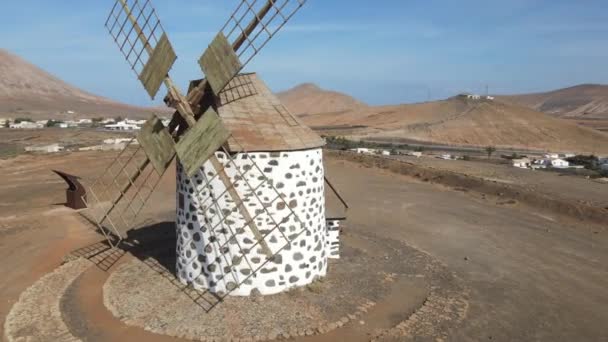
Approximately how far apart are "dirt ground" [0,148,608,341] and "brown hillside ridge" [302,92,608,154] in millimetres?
51283

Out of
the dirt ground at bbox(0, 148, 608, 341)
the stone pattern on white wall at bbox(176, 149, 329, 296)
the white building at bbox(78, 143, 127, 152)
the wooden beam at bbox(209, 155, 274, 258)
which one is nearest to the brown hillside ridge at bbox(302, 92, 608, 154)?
the white building at bbox(78, 143, 127, 152)

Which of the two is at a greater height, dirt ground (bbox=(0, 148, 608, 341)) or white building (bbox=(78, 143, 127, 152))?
white building (bbox=(78, 143, 127, 152))

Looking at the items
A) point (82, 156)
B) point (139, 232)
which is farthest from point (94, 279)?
point (82, 156)

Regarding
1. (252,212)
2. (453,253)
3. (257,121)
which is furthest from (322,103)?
(252,212)

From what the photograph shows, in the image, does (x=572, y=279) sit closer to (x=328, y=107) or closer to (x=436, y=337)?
(x=436, y=337)

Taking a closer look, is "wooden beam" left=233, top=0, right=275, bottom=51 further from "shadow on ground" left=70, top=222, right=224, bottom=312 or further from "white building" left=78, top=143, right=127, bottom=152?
"white building" left=78, top=143, right=127, bottom=152

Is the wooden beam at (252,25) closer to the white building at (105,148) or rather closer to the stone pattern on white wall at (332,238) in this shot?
the stone pattern on white wall at (332,238)

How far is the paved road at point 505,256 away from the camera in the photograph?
37.7 feet

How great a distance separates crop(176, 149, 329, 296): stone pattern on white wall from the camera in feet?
39.0

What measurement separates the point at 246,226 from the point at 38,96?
151 m

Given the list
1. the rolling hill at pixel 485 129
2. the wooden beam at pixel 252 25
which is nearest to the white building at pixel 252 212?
the wooden beam at pixel 252 25

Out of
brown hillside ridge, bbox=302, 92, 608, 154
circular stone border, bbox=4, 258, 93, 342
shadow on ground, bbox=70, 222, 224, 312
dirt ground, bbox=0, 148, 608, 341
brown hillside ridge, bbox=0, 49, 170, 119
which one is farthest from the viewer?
brown hillside ridge, bbox=0, 49, 170, 119

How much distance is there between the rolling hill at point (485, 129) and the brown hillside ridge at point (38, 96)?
220 ft

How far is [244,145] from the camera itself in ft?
38.4
